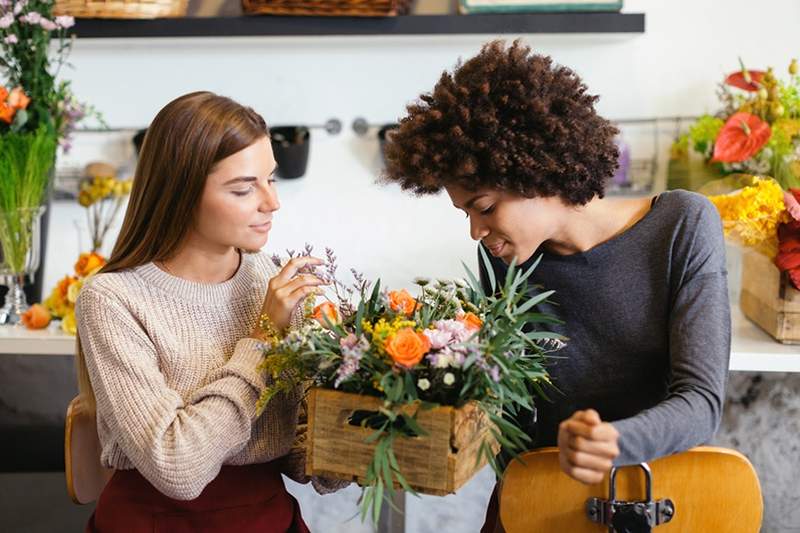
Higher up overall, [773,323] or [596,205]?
[596,205]

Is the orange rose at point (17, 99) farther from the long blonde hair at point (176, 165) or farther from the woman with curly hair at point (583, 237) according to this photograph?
the woman with curly hair at point (583, 237)

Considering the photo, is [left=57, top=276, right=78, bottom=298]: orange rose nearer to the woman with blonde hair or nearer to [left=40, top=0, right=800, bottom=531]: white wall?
[left=40, top=0, right=800, bottom=531]: white wall

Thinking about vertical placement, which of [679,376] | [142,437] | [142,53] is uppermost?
[142,53]

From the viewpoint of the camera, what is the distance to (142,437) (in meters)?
1.36

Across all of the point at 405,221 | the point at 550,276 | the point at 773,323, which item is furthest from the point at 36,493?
the point at 773,323

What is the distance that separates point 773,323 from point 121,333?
4.61ft

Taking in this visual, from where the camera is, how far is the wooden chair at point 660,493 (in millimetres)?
1248

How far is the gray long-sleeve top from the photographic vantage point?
4.17ft

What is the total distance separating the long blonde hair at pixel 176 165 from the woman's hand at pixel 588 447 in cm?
67

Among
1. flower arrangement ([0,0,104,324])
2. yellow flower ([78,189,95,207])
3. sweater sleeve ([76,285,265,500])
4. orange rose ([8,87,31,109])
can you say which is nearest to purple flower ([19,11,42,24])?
flower arrangement ([0,0,104,324])

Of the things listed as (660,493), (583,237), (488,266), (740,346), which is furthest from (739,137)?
(660,493)

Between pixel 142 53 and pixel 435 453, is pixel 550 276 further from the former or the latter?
pixel 142 53

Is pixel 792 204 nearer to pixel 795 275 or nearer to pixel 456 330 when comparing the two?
pixel 795 275

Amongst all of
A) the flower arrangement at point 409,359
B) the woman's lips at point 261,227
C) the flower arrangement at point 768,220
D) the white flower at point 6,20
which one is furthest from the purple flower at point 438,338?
the white flower at point 6,20
